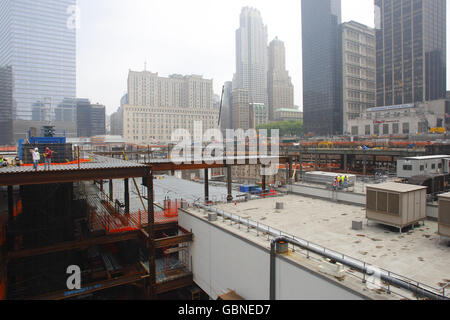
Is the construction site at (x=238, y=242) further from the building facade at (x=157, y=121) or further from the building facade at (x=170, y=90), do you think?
the building facade at (x=170, y=90)

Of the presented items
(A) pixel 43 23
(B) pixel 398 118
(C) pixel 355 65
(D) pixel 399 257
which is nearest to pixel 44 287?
(D) pixel 399 257

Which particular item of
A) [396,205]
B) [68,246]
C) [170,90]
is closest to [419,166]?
[396,205]

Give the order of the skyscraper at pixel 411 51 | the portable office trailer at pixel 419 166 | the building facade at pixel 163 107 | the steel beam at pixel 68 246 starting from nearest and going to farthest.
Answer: the steel beam at pixel 68 246 < the portable office trailer at pixel 419 166 < the skyscraper at pixel 411 51 < the building facade at pixel 163 107

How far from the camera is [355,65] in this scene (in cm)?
11019

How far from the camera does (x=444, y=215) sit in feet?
36.2

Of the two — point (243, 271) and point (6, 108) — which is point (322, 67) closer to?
point (243, 271)

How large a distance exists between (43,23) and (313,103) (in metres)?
125

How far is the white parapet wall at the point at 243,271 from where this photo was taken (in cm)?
870

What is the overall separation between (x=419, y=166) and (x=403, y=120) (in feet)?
217

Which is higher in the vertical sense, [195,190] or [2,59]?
[2,59]

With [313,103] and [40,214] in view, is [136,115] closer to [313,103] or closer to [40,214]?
[313,103]

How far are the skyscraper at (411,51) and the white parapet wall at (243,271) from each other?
133841 mm

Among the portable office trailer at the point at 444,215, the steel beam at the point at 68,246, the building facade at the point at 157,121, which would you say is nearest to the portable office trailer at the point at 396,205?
the portable office trailer at the point at 444,215

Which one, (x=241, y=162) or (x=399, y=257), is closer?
(x=399, y=257)
